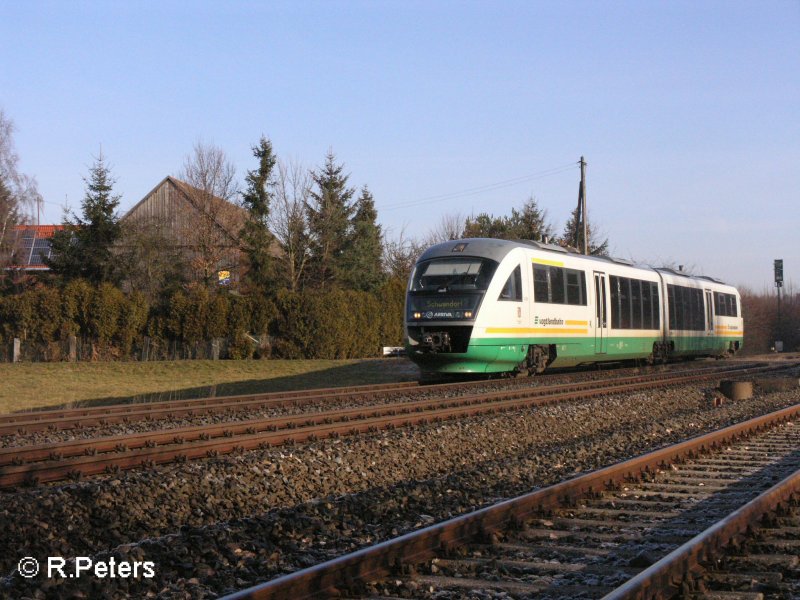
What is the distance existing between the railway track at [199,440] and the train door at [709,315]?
19.0m

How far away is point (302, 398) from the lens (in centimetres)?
1580

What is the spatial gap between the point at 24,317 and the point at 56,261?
29.3 feet

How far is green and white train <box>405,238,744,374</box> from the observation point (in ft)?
62.1

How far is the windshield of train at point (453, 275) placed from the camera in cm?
1892

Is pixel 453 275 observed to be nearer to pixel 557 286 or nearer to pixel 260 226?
pixel 557 286

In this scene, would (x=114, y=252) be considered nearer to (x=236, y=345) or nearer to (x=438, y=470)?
(x=236, y=345)

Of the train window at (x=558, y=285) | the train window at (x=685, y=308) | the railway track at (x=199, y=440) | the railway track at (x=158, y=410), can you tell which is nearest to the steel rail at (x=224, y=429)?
the railway track at (x=199, y=440)

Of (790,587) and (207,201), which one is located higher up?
(207,201)

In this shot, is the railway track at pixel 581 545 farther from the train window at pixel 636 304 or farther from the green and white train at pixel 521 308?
the train window at pixel 636 304

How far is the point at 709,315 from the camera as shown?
33688 mm

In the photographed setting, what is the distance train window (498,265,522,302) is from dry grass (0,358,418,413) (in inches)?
220

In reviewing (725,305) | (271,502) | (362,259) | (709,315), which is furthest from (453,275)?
(362,259)

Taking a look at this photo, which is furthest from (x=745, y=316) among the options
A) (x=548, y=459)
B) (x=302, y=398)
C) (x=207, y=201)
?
(x=548, y=459)

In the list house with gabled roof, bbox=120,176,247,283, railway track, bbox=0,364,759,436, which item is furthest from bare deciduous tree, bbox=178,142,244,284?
railway track, bbox=0,364,759,436
